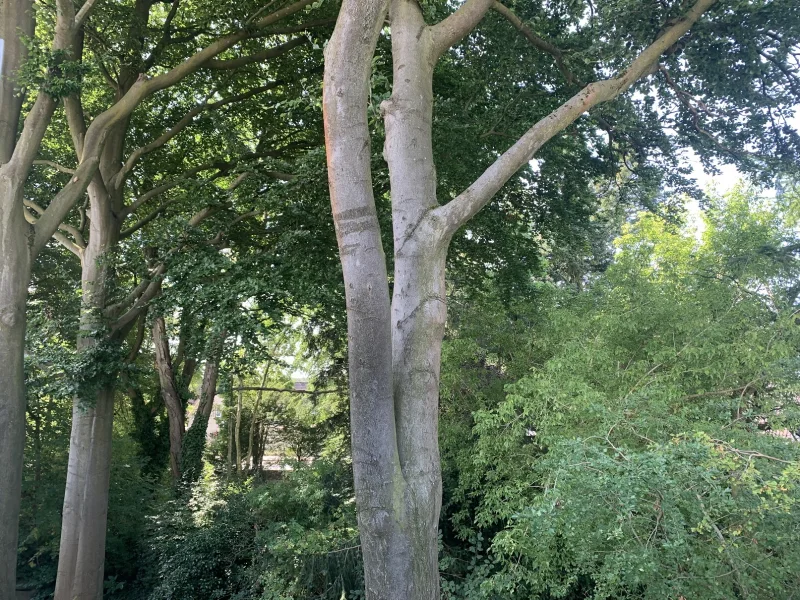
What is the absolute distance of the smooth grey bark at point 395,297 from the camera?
3131 mm

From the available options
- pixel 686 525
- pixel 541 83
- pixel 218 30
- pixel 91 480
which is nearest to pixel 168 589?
pixel 91 480

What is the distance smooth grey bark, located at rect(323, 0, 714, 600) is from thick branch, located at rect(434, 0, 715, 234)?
0.01m

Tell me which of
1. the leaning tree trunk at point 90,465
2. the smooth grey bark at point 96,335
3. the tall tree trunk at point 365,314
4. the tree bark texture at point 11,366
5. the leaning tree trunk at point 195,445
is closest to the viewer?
the tall tree trunk at point 365,314

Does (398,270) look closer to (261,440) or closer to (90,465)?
(90,465)

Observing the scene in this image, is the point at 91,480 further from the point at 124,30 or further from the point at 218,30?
the point at 218,30

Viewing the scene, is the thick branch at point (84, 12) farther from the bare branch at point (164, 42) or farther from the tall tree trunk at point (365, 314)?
the tall tree trunk at point (365, 314)

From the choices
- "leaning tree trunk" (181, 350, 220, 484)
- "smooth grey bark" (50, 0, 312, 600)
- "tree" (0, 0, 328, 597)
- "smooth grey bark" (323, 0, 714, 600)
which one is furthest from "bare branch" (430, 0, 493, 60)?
"leaning tree trunk" (181, 350, 220, 484)

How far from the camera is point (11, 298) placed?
6828mm

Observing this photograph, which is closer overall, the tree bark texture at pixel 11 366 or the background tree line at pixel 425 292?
the background tree line at pixel 425 292

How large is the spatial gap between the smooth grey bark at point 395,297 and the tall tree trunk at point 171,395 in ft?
35.0

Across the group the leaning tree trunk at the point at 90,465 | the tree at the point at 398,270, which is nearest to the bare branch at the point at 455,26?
the tree at the point at 398,270

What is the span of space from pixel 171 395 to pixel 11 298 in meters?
6.79

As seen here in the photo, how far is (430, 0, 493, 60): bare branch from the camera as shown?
429cm

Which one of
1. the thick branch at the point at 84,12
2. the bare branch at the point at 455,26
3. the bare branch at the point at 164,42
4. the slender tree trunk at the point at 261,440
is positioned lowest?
the slender tree trunk at the point at 261,440
